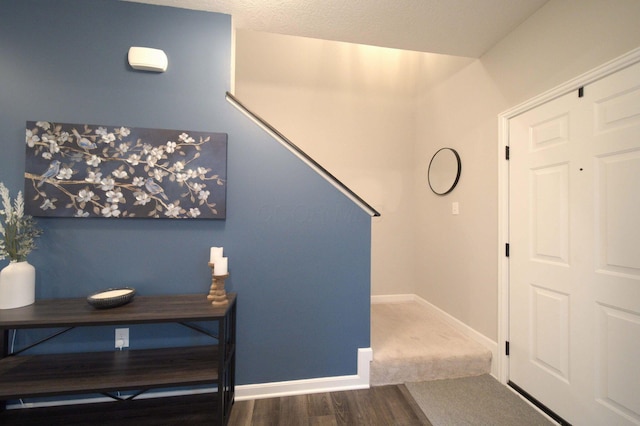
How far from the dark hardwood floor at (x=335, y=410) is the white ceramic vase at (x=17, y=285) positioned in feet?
4.62

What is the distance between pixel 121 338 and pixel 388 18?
9.55 ft

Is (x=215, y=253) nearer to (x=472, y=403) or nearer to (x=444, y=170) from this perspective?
(x=472, y=403)

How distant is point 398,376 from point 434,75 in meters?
3.13

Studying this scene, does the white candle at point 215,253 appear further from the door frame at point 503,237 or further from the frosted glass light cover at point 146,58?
the door frame at point 503,237

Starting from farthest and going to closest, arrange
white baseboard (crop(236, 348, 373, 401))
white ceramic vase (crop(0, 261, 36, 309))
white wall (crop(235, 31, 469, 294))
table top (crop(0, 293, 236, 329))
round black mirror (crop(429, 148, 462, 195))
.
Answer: white wall (crop(235, 31, 469, 294)), round black mirror (crop(429, 148, 462, 195)), white baseboard (crop(236, 348, 373, 401)), white ceramic vase (crop(0, 261, 36, 309)), table top (crop(0, 293, 236, 329))

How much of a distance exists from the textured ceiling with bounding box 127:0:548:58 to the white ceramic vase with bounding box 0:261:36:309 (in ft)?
6.11

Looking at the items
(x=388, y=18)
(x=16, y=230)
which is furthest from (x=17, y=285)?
(x=388, y=18)

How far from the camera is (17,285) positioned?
132cm

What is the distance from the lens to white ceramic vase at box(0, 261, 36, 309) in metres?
1.30

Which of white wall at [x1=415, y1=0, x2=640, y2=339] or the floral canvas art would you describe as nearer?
white wall at [x1=415, y1=0, x2=640, y2=339]

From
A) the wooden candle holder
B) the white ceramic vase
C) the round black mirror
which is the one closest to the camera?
the white ceramic vase

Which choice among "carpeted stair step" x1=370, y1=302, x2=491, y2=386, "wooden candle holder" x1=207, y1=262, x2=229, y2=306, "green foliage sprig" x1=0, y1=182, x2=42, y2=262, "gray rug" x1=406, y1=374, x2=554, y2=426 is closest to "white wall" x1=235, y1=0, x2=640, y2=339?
"carpeted stair step" x1=370, y1=302, x2=491, y2=386

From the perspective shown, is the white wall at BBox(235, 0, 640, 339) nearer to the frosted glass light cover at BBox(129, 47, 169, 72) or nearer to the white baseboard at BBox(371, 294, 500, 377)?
the white baseboard at BBox(371, 294, 500, 377)

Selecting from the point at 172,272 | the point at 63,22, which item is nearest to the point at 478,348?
the point at 172,272
